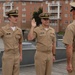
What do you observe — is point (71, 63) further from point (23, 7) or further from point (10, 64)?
point (23, 7)

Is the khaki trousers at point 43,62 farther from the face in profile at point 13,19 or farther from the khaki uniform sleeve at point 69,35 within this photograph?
the khaki uniform sleeve at point 69,35

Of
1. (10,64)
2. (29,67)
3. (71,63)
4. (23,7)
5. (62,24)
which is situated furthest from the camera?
(23,7)

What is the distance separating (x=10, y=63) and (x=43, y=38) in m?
0.76

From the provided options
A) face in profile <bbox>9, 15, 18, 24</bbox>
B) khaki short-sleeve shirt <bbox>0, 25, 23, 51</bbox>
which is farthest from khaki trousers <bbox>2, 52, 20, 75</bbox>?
face in profile <bbox>9, 15, 18, 24</bbox>

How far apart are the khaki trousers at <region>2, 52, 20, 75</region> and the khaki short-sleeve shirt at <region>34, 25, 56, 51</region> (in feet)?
1.49

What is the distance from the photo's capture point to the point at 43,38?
5.25 meters

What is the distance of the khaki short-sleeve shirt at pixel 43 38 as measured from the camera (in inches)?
206

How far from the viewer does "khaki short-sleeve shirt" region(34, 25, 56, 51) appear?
5242 mm

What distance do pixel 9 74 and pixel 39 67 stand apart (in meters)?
0.57

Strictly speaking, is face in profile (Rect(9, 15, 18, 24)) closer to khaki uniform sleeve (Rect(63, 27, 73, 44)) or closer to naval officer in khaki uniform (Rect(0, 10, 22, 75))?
naval officer in khaki uniform (Rect(0, 10, 22, 75))

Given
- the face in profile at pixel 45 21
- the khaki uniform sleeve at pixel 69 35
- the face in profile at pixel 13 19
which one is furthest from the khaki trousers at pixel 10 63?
the khaki uniform sleeve at pixel 69 35

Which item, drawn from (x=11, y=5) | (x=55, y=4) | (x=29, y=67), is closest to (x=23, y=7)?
(x=11, y=5)

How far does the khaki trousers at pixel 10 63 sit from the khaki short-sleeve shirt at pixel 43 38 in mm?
454

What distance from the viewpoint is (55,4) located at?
67.4 metres
